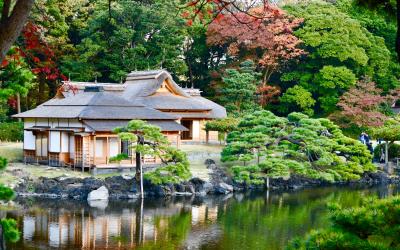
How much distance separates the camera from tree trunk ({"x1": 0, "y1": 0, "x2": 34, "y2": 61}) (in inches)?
143

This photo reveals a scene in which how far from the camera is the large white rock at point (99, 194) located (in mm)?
16719

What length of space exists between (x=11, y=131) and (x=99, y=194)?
918cm

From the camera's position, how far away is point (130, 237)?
12.3m

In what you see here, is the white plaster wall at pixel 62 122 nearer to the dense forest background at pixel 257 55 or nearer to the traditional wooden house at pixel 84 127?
the traditional wooden house at pixel 84 127

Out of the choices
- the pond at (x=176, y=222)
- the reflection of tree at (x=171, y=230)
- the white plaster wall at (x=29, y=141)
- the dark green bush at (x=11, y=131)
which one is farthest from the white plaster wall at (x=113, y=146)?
the dark green bush at (x=11, y=131)

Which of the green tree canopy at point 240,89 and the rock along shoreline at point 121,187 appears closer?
the rock along shoreline at point 121,187

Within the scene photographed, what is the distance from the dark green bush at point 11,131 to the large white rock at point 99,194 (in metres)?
9.02

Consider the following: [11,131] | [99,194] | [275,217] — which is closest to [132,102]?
[99,194]

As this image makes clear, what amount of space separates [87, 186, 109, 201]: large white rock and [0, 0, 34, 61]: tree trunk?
13.4 metres

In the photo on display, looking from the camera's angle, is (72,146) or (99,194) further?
(72,146)

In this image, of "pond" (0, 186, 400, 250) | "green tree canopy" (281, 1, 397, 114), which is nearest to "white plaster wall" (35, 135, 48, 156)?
"pond" (0, 186, 400, 250)

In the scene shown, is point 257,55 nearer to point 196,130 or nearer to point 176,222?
point 196,130

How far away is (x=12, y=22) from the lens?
3.66 meters

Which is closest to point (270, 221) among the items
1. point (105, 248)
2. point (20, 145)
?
point (105, 248)
